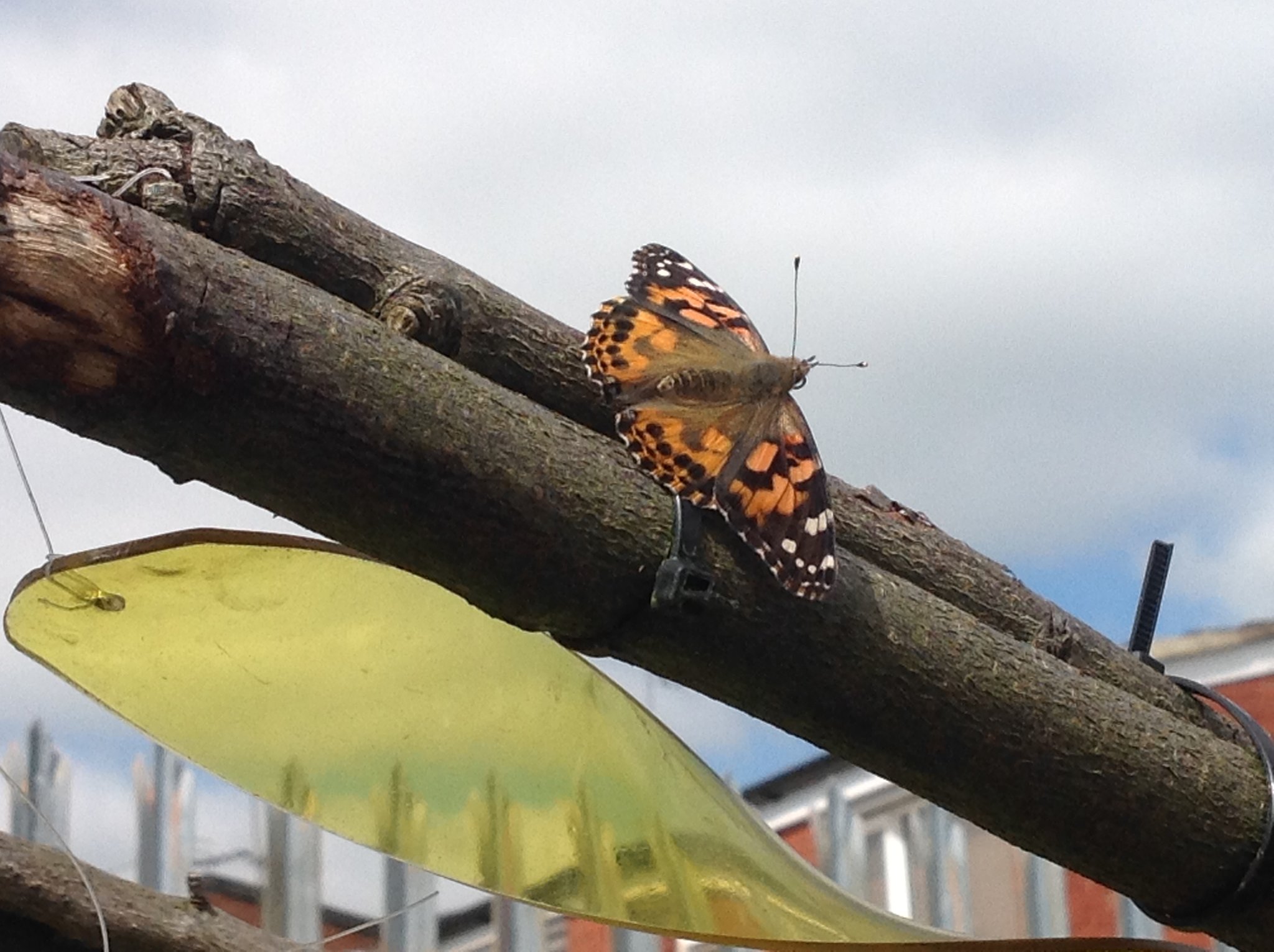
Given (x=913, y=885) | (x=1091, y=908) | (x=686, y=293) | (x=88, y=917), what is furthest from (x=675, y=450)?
(x=1091, y=908)

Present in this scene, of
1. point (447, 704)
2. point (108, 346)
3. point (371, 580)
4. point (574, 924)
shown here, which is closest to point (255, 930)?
point (447, 704)

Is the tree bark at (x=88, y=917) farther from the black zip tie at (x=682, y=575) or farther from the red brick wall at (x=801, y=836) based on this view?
the red brick wall at (x=801, y=836)

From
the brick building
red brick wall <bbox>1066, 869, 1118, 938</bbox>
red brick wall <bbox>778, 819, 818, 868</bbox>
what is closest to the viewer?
the brick building

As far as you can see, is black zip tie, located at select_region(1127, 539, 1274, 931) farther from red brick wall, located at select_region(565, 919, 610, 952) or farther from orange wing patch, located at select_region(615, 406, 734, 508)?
red brick wall, located at select_region(565, 919, 610, 952)

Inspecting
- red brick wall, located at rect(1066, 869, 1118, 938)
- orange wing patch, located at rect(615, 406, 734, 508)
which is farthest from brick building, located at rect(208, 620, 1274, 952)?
orange wing patch, located at rect(615, 406, 734, 508)

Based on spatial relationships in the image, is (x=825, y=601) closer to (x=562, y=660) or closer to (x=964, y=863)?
(x=562, y=660)

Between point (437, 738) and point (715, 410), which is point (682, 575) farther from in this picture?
point (437, 738)
